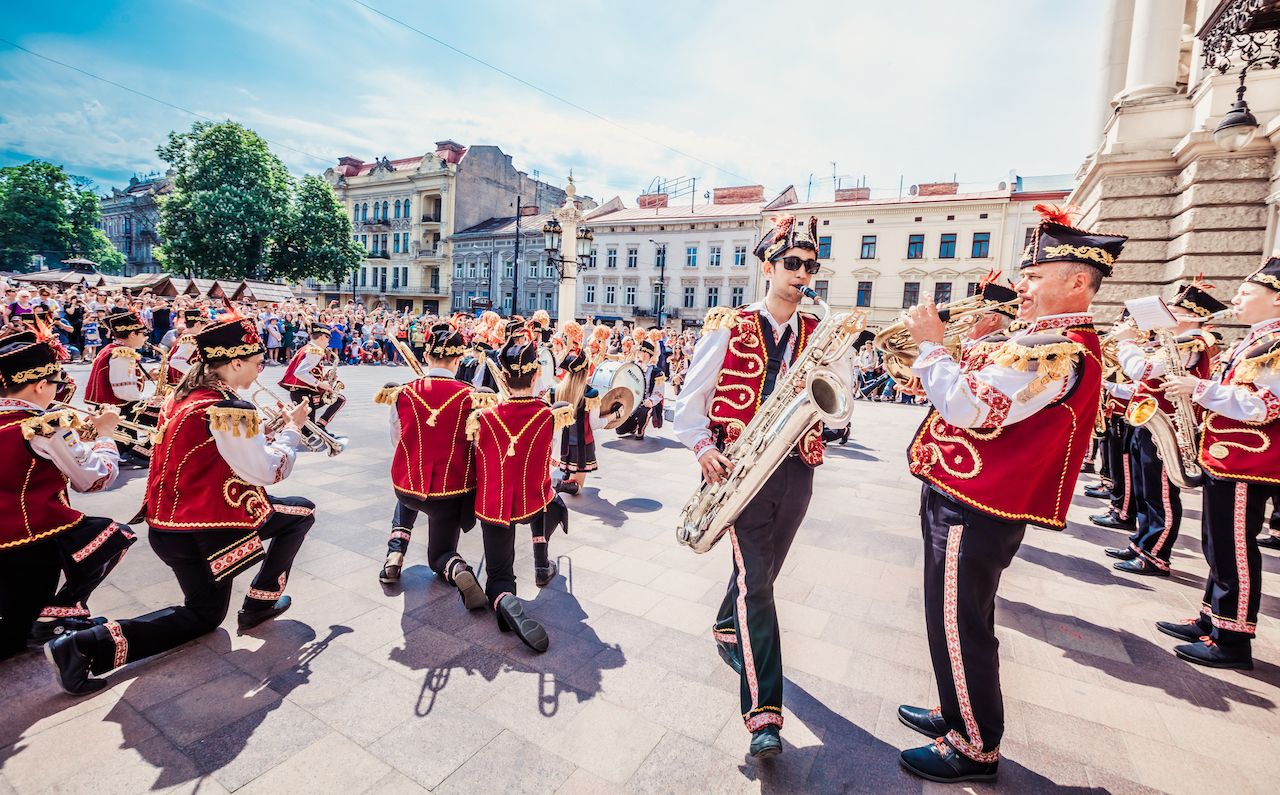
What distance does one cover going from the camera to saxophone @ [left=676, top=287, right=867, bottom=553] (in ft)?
8.70

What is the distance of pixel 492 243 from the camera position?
167 feet

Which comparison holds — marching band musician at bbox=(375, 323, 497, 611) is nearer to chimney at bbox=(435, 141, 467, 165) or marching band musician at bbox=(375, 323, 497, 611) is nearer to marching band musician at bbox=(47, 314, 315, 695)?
marching band musician at bbox=(47, 314, 315, 695)

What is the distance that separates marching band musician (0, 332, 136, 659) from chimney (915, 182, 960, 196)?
44.2m

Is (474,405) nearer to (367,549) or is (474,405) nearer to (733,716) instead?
(367,549)

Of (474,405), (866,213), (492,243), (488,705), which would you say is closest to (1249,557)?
(488,705)

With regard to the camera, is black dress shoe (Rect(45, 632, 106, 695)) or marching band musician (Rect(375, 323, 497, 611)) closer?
black dress shoe (Rect(45, 632, 106, 695))

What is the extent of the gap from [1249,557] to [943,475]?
281 centimetres

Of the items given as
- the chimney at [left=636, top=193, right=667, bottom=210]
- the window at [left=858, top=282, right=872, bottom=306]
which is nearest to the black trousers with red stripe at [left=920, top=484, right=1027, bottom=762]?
the window at [left=858, top=282, right=872, bottom=306]

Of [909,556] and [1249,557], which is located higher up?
[1249,557]

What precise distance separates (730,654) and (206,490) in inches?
124

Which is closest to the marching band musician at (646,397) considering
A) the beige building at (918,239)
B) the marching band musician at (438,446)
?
the marching band musician at (438,446)

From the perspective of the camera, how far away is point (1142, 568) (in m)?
5.14

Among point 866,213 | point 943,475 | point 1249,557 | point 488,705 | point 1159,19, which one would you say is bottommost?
point 488,705

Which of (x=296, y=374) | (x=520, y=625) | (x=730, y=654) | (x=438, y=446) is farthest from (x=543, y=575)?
(x=296, y=374)
